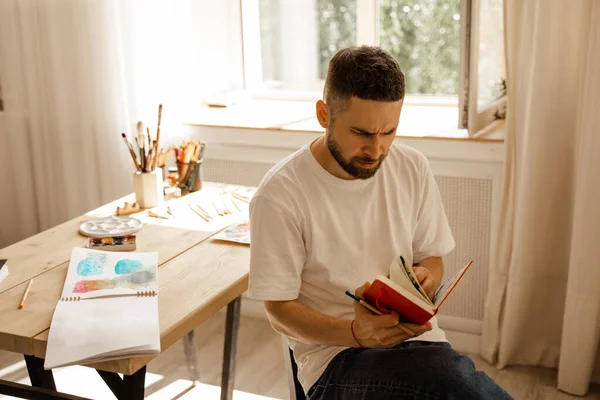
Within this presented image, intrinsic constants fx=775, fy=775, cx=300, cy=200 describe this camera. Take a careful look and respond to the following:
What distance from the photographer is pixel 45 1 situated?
308cm

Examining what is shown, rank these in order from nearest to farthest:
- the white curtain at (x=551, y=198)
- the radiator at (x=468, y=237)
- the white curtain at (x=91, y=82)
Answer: the white curtain at (x=551, y=198) < the radiator at (x=468, y=237) < the white curtain at (x=91, y=82)

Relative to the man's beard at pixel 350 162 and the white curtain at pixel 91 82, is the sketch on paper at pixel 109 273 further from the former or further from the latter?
the white curtain at pixel 91 82

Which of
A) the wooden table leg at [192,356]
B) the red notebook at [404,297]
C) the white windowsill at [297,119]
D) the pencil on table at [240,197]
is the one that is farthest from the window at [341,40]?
the red notebook at [404,297]

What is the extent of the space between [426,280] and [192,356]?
1.23 m

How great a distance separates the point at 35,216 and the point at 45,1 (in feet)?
3.08

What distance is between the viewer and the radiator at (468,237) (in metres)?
2.69

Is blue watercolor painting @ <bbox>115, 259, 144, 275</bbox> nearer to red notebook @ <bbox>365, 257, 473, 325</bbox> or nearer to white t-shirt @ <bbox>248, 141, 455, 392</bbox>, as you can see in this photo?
white t-shirt @ <bbox>248, 141, 455, 392</bbox>

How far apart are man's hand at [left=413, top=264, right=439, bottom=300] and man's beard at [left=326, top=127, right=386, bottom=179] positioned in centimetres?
23

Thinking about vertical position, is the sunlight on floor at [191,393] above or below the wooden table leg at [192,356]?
below

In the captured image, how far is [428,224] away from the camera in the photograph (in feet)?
5.76

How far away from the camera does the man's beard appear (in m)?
1.59

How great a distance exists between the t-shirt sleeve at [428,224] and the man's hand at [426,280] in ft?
0.44

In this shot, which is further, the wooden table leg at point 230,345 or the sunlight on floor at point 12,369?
the sunlight on floor at point 12,369

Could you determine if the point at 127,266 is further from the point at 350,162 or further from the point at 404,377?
the point at 404,377
